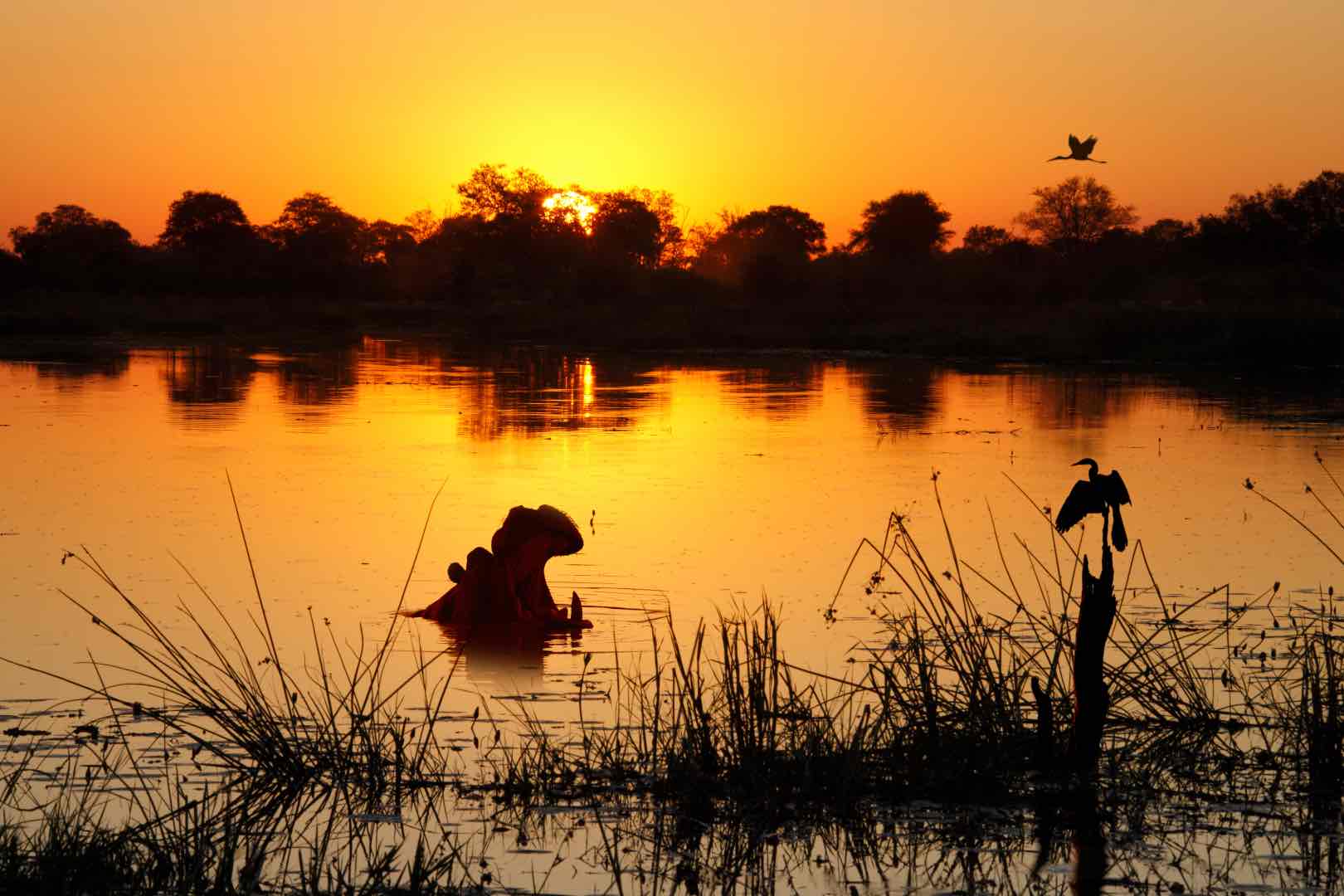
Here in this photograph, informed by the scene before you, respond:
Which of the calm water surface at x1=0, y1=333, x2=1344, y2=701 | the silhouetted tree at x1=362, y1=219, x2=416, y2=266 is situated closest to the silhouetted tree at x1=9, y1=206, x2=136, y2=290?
the silhouetted tree at x1=362, y1=219, x2=416, y2=266

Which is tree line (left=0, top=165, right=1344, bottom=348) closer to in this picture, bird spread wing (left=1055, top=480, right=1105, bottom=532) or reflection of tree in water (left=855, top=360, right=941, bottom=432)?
reflection of tree in water (left=855, top=360, right=941, bottom=432)

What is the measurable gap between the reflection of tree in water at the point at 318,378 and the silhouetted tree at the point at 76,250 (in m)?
37.6

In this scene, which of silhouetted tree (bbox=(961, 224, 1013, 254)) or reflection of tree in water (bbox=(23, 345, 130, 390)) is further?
silhouetted tree (bbox=(961, 224, 1013, 254))

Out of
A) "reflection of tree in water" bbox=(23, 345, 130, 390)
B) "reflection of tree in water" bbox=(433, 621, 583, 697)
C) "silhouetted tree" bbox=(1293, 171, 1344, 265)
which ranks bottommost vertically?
"reflection of tree in water" bbox=(433, 621, 583, 697)

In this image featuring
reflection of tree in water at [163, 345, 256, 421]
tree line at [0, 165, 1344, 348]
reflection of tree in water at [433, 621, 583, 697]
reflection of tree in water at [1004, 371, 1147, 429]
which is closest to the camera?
reflection of tree in water at [433, 621, 583, 697]

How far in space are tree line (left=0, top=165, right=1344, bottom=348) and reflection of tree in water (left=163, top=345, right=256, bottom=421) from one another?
23645mm

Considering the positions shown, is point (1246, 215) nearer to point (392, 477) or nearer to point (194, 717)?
point (392, 477)

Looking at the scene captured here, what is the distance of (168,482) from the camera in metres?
15.5

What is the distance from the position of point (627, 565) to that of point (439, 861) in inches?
256

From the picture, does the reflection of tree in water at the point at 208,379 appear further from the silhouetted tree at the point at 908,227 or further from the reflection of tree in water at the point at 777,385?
the silhouetted tree at the point at 908,227

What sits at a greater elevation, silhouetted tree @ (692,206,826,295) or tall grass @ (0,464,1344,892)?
silhouetted tree @ (692,206,826,295)

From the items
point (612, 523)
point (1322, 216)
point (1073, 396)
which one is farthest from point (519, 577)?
point (1322, 216)

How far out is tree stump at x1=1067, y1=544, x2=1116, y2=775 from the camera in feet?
18.3

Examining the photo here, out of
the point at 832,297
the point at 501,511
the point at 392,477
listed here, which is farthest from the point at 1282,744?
the point at 832,297
